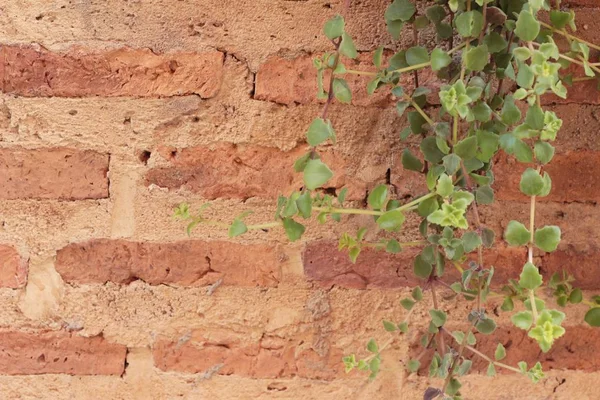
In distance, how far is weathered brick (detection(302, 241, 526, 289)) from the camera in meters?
0.87

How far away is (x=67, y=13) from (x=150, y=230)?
0.29 m

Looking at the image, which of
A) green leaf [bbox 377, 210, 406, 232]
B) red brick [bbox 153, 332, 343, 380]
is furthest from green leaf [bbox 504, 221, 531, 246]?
red brick [bbox 153, 332, 343, 380]

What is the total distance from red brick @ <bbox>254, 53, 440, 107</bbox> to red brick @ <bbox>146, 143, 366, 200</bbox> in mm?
67

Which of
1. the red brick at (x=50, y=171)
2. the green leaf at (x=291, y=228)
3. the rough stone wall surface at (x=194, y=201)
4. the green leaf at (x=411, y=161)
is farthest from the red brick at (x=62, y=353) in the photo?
the green leaf at (x=411, y=161)

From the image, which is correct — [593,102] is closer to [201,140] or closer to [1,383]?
[201,140]

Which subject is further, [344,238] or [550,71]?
[344,238]

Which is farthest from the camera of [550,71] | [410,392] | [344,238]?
[410,392]

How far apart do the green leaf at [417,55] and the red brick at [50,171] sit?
39cm

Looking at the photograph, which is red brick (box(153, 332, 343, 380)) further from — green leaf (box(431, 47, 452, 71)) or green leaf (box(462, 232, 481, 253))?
green leaf (box(431, 47, 452, 71))

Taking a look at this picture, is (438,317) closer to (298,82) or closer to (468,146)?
(468,146)

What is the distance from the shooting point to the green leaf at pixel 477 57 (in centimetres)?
67

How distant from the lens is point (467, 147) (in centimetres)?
68

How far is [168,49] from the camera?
34.1 inches

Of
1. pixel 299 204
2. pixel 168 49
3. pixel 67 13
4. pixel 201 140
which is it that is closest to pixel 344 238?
pixel 299 204
